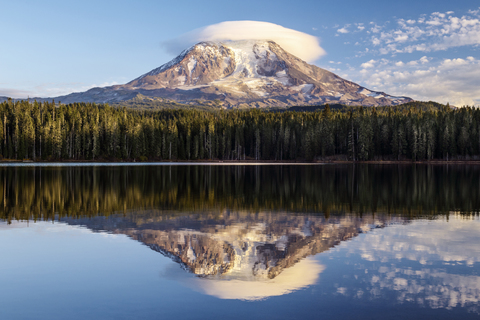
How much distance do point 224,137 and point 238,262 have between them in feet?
545

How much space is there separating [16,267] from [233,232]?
28.4ft

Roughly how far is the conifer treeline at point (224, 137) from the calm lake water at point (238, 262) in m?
128

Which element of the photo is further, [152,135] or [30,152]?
[152,135]

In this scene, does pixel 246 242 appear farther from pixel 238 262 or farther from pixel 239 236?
pixel 238 262

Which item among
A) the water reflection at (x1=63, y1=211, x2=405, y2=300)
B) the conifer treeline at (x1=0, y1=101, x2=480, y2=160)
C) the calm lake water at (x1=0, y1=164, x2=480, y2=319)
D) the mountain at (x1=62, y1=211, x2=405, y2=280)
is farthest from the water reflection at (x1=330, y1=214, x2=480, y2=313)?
the conifer treeline at (x1=0, y1=101, x2=480, y2=160)

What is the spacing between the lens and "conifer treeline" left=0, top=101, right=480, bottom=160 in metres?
141

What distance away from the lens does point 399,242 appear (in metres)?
16.0

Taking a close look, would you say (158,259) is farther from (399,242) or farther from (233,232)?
(399,242)

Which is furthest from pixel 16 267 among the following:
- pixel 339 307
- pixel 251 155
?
pixel 251 155

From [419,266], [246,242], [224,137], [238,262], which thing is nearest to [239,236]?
[246,242]

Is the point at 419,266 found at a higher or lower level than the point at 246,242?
lower

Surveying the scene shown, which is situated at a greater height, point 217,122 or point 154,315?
point 217,122

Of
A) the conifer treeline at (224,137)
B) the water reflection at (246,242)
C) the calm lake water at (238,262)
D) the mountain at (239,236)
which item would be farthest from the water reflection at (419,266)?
the conifer treeline at (224,137)

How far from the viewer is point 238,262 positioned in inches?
519
